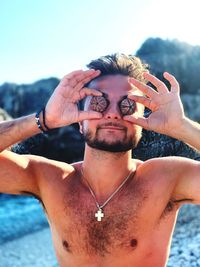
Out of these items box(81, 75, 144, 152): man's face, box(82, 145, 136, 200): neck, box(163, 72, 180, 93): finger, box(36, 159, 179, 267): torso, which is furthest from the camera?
box(82, 145, 136, 200): neck

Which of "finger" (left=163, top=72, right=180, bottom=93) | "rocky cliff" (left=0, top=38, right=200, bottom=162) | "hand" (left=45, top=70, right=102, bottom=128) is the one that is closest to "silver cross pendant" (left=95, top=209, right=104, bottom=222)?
"hand" (left=45, top=70, right=102, bottom=128)

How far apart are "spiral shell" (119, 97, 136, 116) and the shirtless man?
0.03m

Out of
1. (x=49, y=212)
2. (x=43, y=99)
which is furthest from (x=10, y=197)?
(x=49, y=212)

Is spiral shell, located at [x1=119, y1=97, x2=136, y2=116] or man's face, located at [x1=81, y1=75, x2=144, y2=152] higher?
spiral shell, located at [x1=119, y1=97, x2=136, y2=116]

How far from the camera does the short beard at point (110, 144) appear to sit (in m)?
3.09

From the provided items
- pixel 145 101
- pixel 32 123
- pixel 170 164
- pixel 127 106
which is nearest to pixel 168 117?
pixel 145 101

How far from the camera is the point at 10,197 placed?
75.0 ft

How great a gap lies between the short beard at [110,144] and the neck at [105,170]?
0.48 feet

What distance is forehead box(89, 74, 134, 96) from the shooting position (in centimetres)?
322

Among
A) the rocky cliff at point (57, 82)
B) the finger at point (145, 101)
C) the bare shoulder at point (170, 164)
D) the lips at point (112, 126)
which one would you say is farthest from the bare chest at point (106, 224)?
the rocky cliff at point (57, 82)

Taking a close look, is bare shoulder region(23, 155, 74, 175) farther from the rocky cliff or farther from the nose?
the rocky cliff

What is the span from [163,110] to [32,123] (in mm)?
916

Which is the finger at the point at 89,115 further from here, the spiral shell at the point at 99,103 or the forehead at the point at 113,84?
the forehead at the point at 113,84

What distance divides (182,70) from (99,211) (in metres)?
35.5
